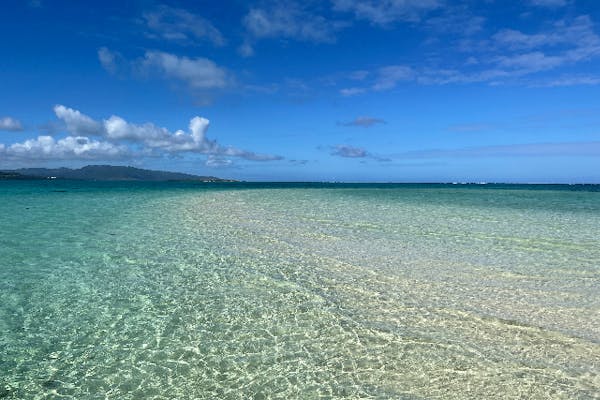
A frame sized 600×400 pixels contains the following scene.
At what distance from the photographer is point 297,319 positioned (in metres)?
7.45

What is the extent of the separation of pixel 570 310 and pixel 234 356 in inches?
252

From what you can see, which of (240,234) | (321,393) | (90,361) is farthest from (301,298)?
(240,234)

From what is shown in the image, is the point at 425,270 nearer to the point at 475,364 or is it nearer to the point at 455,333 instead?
the point at 455,333

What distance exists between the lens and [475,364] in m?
5.76

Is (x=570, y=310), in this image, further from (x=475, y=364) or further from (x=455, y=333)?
(x=475, y=364)

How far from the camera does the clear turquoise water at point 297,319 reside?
17.4 feet

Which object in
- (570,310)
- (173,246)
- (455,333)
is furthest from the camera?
(173,246)

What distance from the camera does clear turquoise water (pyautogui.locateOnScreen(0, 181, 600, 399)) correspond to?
209 inches

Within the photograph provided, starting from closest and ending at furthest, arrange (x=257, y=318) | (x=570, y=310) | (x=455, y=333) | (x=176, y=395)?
(x=176, y=395) → (x=455, y=333) → (x=257, y=318) → (x=570, y=310)

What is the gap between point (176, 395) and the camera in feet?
16.4

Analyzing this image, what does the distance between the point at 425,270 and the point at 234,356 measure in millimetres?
6594

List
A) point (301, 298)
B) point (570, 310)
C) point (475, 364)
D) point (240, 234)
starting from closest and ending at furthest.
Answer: point (475, 364), point (570, 310), point (301, 298), point (240, 234)

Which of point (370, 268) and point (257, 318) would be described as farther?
point (370, 268)

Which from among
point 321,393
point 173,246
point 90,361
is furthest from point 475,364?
point 173,246
